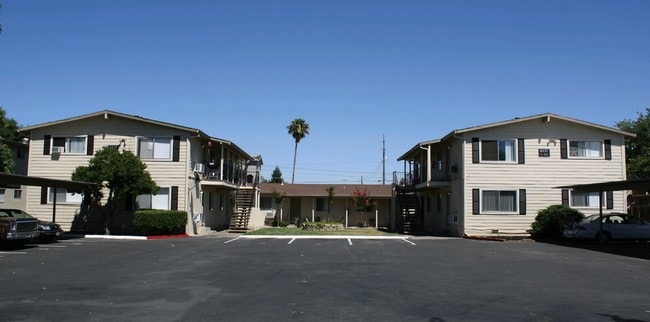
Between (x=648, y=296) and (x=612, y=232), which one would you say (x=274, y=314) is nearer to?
(x=648, y=296)

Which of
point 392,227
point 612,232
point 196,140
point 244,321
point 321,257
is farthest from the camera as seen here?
point 392,227

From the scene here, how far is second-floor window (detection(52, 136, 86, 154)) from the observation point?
3061cm

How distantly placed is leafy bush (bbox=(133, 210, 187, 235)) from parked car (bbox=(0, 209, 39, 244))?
5693mm

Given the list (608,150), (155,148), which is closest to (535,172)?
(608,150)

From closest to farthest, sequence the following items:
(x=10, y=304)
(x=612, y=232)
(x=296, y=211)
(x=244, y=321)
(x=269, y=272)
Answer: (x=244, y=321), (x=10, y=304), (x=269, y=272), (x=612, y=232), (x=296, y=211)

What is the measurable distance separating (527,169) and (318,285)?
20.9 m

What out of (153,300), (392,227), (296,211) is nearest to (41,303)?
(153,300)

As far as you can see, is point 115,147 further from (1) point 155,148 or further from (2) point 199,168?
(2) point 199,168

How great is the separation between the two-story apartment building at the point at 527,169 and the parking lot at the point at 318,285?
28.0 feet

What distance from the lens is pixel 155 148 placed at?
99.3 ft

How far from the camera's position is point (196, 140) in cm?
3178

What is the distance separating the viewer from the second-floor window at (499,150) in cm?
2978

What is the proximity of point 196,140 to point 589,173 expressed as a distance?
21642mm

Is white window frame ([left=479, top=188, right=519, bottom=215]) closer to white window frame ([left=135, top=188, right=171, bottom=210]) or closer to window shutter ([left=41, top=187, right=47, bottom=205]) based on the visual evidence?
white window frame ([left=135, top=188, right=171, bottom=210])
